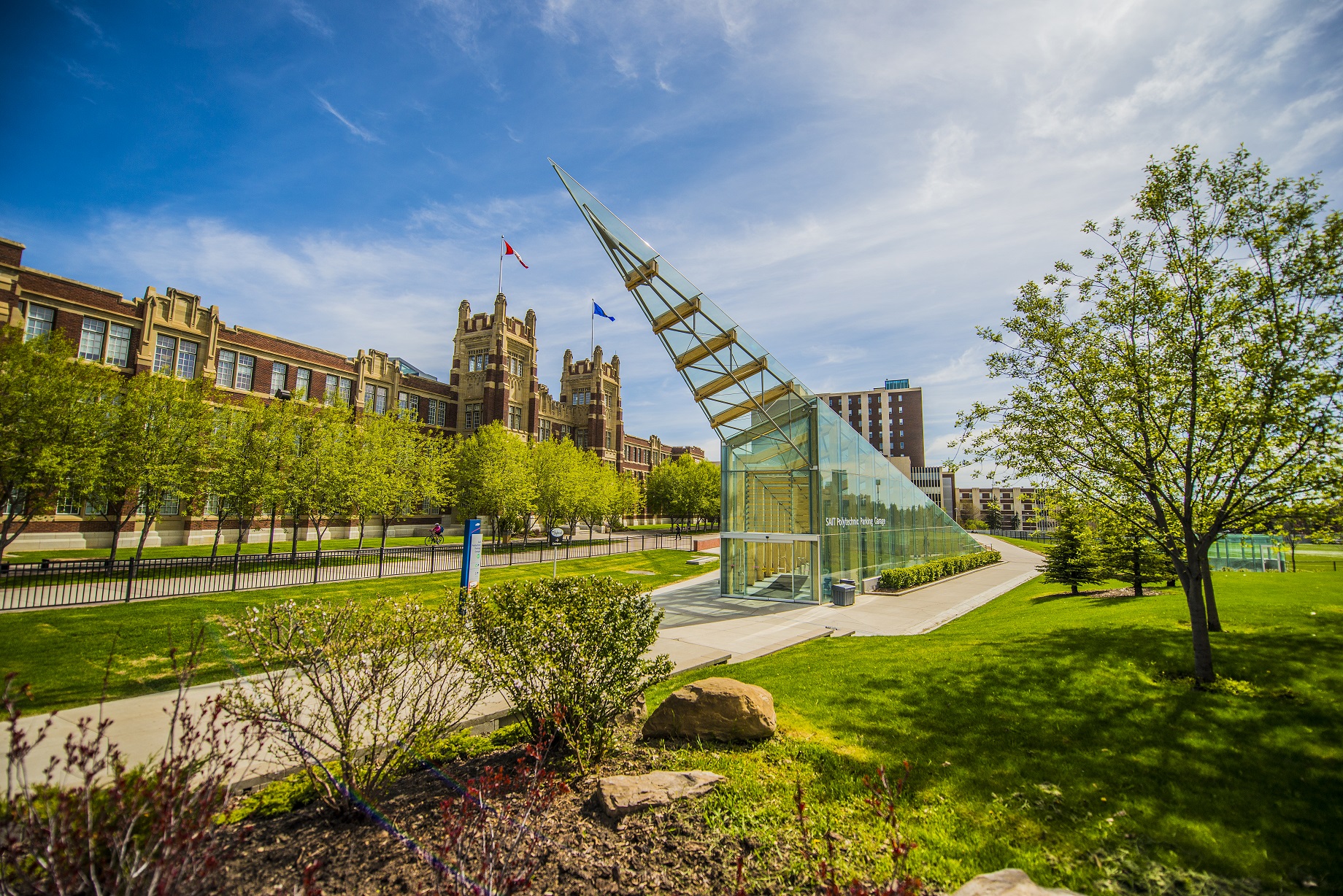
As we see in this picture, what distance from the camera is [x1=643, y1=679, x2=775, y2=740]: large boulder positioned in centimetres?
612

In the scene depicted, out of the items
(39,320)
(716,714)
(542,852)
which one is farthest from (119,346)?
(542,852)

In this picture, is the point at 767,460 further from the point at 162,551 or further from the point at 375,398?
the point at 375,398

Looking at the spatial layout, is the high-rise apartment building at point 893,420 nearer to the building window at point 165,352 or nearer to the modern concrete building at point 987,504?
the modern concrete building at point 987,504

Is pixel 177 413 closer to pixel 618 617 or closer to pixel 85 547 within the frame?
pixel 85 547

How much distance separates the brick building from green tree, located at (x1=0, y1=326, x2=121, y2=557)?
9193mm

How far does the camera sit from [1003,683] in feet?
25.1

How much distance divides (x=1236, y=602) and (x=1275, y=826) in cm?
1174

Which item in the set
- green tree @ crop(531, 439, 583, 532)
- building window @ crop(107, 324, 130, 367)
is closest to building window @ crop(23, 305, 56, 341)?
building window @ crop(107, 324, 130, 367)

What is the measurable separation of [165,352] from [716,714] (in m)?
44.2

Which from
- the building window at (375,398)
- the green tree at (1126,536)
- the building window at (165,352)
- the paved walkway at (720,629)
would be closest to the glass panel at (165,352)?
the building window at (165,352)

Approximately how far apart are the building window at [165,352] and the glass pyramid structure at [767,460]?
33575 millimetres

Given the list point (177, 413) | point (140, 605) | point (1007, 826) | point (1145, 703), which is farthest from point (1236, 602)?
point (177, 413)

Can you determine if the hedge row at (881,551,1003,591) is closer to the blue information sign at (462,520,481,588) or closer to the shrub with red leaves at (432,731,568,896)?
the blue information sign at (462,520,481,588)

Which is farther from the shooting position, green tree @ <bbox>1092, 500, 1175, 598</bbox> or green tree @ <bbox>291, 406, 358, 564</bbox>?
green tree @ <bbox>291, 406, 358, 564</bbox>
